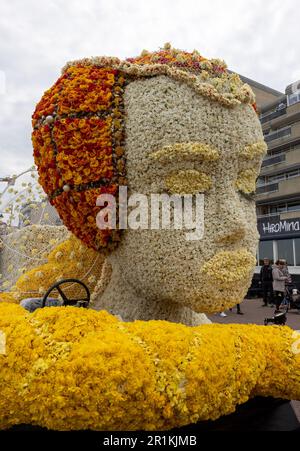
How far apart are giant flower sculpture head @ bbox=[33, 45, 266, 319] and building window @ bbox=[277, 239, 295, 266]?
1335 cm

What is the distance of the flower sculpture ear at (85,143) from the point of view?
2.60 meters

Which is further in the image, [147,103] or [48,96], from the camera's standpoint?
[48,96]

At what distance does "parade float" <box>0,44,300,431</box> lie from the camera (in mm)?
1831

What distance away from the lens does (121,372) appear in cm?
181

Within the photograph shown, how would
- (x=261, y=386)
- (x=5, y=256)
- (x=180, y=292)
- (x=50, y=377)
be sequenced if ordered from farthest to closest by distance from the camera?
(x=5, y=256) < (x=180, y=292) < (x=261, y=386) < (x=50, y=377)

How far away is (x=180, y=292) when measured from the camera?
2508 mm

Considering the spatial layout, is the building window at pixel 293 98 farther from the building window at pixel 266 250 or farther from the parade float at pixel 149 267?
the parade float at pixel 149 267

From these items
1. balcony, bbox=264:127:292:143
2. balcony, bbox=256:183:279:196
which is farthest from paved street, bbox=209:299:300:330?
balcony, bbox=264:127:292:143

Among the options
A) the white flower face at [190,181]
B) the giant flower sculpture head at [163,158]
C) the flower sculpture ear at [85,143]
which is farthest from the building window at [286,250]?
the flower sculpture ear at [85,143]

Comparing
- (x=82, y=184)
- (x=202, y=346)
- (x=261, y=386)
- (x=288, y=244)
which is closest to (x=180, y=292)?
(x=202, y=346)

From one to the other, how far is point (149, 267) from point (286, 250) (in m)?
13.9

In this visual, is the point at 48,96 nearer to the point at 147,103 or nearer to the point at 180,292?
the point at 147,103

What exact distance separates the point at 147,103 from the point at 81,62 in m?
0.67

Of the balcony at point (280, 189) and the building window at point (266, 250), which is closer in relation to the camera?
the building window at point (266, 250)
